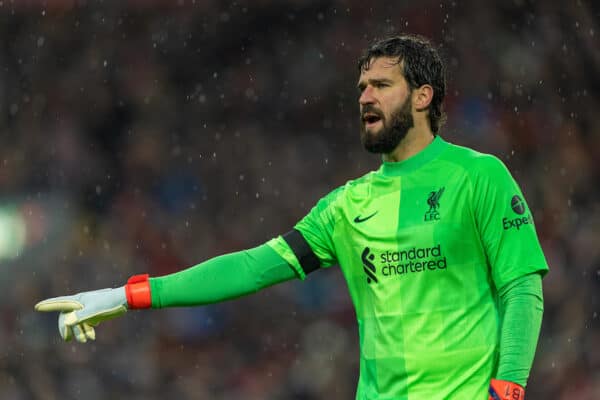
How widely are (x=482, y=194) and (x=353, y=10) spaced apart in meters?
5.82

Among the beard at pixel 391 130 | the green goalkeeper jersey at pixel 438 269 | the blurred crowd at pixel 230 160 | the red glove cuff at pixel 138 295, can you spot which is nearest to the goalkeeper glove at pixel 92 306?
the red glove cuff at pixel 138 295

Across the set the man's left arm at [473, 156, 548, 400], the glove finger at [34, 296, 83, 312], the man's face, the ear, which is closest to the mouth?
the man's face

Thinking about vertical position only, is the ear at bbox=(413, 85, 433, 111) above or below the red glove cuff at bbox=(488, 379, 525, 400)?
above

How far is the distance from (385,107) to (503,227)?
0.56 meters

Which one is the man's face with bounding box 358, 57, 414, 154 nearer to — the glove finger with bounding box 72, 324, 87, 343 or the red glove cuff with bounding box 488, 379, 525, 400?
the red glove cuff with bounding box 488, 379, 525, 400

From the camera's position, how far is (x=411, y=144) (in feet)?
10.6

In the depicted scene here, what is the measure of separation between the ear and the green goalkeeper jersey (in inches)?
5.2

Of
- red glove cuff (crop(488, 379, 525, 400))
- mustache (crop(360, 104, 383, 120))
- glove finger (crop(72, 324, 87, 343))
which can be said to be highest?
mustache (crop(360, 104, 383, 120))

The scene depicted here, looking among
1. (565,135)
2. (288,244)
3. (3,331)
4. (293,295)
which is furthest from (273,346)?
(288,244)

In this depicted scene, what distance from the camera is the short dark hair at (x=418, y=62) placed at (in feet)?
10.8

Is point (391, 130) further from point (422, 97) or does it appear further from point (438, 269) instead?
point (438, 269)

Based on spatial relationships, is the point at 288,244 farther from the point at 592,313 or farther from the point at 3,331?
the point at 3,331

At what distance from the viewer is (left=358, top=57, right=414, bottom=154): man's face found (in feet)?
10.6

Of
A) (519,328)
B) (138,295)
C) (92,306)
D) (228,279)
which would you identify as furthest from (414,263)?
(92,306)
